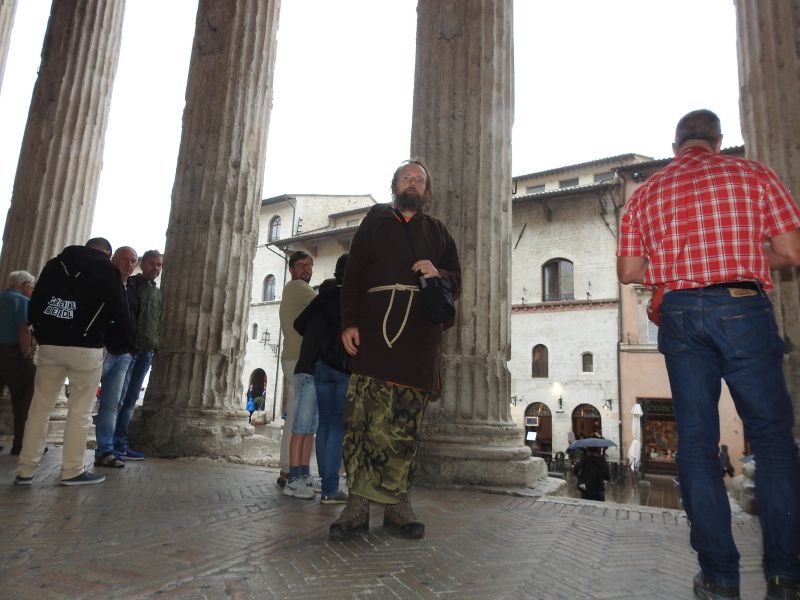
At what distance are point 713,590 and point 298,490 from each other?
2.53 meters

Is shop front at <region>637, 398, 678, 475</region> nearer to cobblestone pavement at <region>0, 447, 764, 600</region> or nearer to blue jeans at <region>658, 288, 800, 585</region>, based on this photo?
cobblestone pavement at <region>0, 447, 764, 600</region>

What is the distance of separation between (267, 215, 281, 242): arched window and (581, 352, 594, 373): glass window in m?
18.4

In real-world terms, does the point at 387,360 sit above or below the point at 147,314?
below

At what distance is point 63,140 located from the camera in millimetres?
8523

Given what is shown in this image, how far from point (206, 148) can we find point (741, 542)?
6.51m

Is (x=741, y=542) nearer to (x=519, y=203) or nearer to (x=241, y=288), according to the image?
(x=241, y=288)

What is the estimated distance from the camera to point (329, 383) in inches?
144

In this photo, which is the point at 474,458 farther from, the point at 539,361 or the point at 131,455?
the point at 539,361

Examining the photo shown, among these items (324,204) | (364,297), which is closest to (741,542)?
(364,297)

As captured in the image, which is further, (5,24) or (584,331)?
(584,331)

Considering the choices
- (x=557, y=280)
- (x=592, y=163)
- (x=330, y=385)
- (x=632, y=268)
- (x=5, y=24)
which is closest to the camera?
(x=632, y=268)

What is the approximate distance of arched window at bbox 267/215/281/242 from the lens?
33.1m

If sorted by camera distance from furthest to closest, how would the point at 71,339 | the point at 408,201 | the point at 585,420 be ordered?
the point at 585,420 → the point at 71,339 → the point at 408,201

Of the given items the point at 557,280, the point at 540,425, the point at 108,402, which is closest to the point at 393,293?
the point at 108,402
